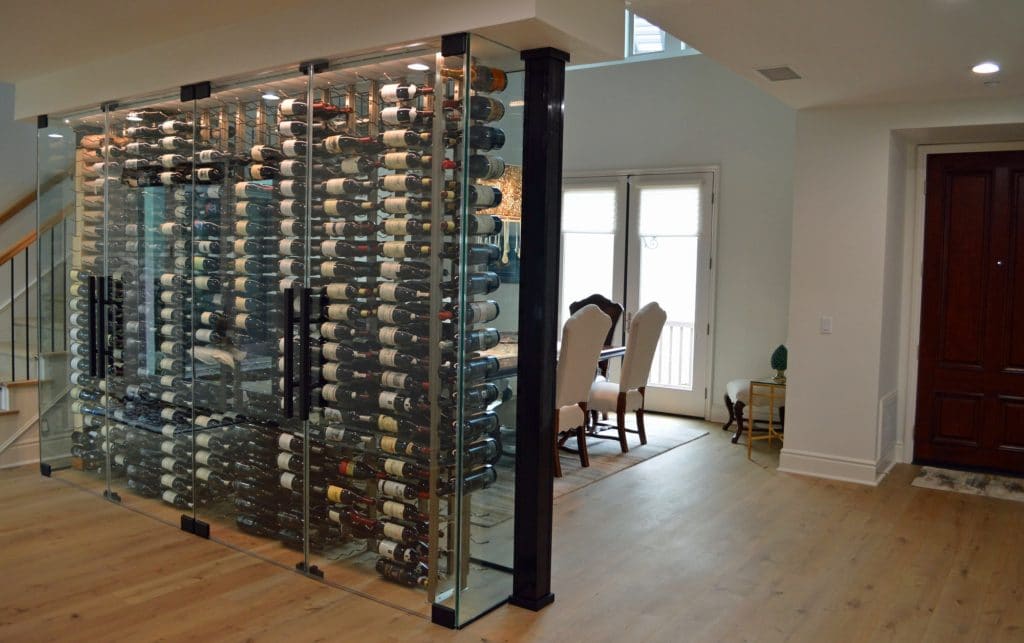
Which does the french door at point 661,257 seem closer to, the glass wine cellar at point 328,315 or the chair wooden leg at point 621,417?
the chair wooden leg at point 621,417

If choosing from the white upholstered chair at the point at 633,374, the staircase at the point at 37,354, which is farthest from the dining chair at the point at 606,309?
the staircase at the point at 37,354

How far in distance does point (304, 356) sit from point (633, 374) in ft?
10.4

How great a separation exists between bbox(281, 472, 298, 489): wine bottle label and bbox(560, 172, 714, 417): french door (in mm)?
4209

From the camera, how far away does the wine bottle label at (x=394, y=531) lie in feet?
11.1

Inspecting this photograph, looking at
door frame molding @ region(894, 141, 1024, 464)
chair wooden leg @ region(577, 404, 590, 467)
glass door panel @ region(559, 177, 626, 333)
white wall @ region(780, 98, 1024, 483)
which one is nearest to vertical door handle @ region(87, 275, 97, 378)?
chair wooden leg @ region(577, 404, 590, 467)

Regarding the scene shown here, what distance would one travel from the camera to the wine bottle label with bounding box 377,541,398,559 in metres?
3.43

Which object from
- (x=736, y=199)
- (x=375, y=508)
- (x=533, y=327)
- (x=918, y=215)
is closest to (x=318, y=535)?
(x=375, y=508)

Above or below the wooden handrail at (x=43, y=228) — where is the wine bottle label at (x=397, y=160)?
above

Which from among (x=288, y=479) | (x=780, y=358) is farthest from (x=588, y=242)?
(x=288, y=479)

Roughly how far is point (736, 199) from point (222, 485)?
4.96 meters

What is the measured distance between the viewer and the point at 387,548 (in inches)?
136

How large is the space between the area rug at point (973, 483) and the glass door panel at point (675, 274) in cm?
224

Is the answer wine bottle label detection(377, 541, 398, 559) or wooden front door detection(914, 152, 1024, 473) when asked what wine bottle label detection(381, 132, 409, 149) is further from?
wooden front door detection(914, 152, 1024, 473)

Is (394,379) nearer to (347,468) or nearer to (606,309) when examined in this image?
(347,468)
